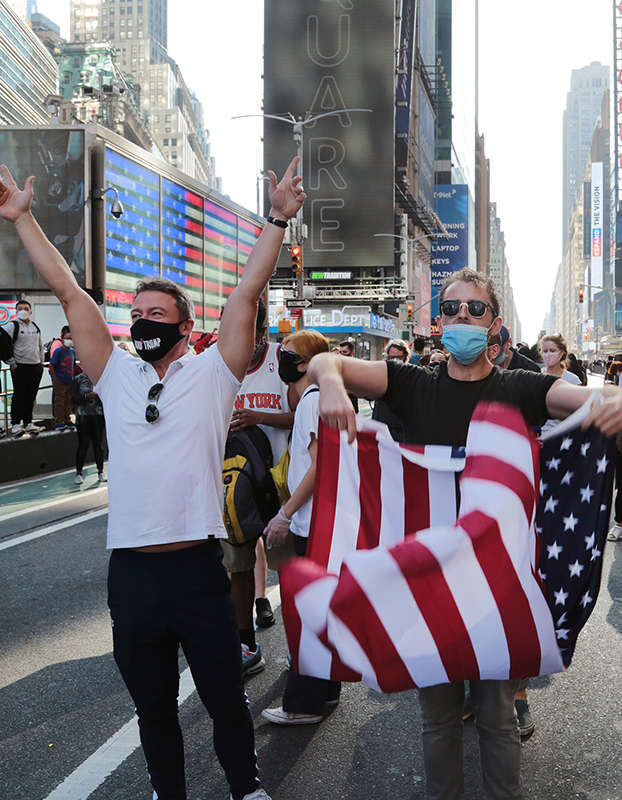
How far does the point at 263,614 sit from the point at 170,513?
2.98 m

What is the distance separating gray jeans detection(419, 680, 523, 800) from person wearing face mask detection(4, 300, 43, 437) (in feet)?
39.7

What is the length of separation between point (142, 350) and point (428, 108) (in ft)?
331

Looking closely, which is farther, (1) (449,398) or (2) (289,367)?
(2) (289,367)

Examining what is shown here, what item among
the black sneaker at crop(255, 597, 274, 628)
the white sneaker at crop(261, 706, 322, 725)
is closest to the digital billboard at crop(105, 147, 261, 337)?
the black sneaker at crop(255, 597, 274, 628)

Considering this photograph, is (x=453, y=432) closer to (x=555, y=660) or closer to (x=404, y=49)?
(x=555, y=660)

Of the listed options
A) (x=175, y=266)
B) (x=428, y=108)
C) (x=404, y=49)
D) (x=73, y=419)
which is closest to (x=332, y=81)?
(x=404, y=49)

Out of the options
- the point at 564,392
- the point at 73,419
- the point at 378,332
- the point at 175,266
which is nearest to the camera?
the point at 564,392

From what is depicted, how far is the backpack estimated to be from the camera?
14.2 ft

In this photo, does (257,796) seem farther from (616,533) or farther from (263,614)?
(616,533)

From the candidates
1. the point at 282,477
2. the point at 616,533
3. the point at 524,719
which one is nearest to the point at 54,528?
the point at 282,477

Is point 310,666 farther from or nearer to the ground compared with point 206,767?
farther from the ground

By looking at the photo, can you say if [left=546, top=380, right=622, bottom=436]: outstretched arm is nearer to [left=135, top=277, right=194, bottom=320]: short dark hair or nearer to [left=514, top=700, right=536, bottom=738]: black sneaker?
[left=135, top=277, right=194, bottom=320]: short dark hair

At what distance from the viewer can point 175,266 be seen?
27016 millimetres

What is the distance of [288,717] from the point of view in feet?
13.2
